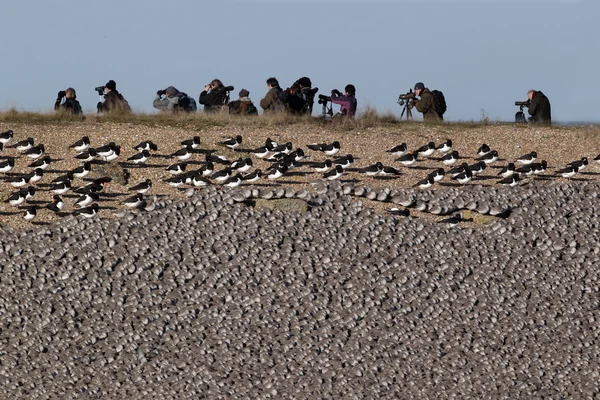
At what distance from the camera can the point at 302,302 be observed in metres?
20.7

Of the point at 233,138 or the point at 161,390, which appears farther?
the point at 233,138

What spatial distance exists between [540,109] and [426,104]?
3.31 meters

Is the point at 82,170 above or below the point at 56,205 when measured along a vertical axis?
above

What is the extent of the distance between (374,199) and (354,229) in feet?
7.70

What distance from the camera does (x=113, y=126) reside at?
102ft

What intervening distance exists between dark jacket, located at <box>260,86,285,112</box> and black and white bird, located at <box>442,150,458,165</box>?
18.8 feet

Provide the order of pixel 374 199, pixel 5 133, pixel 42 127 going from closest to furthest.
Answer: pixel 374 199 < pixel 5 133 < pixel 42 127

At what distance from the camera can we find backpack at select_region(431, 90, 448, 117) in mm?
34000

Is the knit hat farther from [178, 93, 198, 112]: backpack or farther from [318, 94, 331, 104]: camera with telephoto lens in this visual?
[318, 94, 331, 104]: camera with telephoto lens

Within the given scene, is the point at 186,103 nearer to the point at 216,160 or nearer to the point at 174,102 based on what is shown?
the point at 174,102

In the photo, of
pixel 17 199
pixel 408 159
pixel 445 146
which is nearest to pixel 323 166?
pixel 408 159

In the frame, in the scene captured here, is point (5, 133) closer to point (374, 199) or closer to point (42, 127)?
point (42, 127)

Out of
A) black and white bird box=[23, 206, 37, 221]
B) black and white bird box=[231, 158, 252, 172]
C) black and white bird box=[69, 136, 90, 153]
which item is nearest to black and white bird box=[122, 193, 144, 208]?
black and white bird box=[23, 206, 37, 221]

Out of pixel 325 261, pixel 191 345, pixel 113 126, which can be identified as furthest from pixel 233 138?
pixel 191 345
